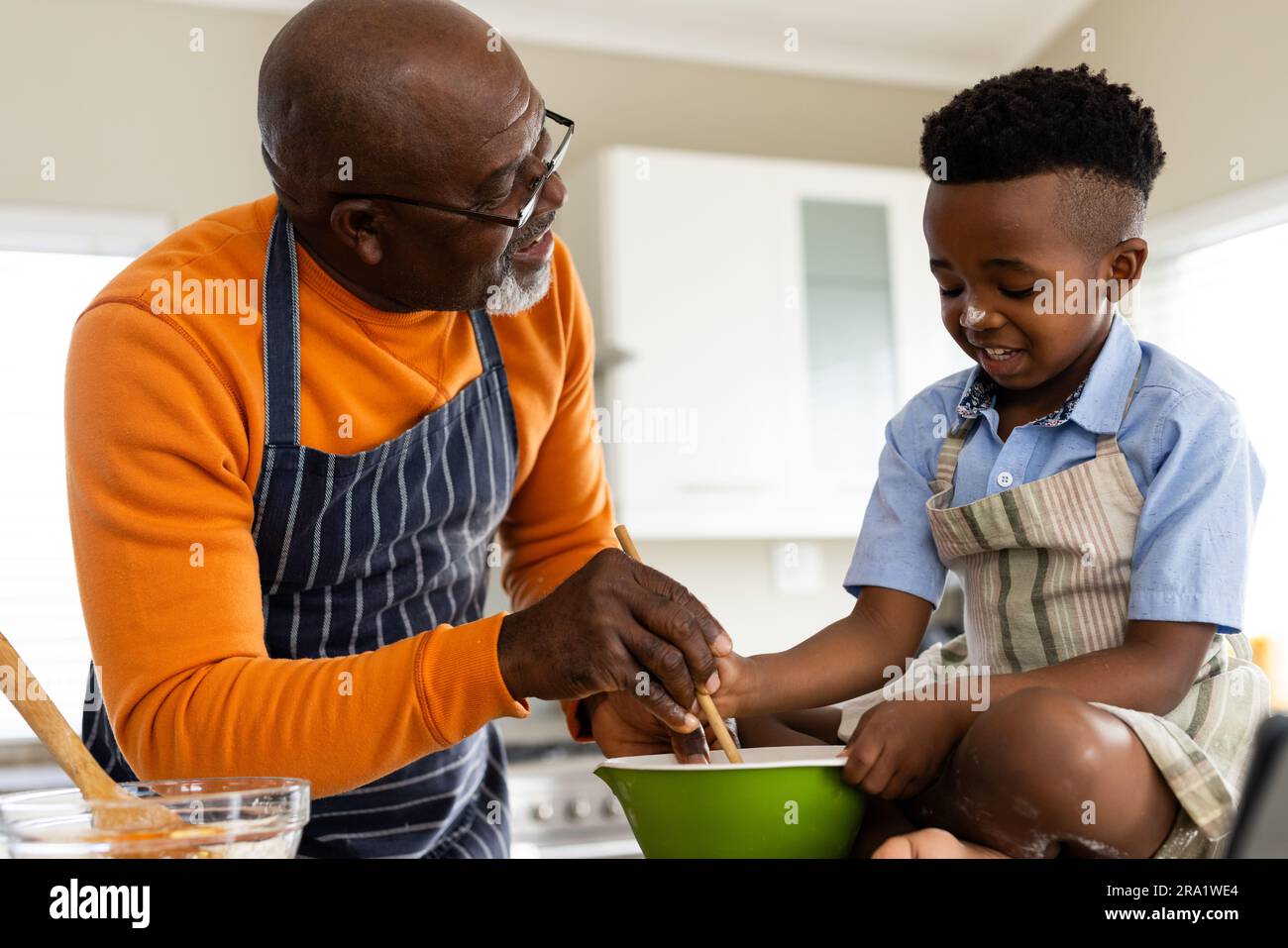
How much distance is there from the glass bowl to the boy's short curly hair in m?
0.67

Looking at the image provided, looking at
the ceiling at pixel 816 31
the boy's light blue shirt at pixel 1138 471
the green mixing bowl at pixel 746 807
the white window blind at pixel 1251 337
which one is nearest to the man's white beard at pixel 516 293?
the boy's light blue shirt at pixel 1138 471

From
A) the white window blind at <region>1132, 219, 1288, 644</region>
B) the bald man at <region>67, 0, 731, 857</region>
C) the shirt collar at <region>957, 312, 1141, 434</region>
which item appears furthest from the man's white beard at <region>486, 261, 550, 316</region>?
the white window blind at <region>1132, 219, 1288, 644</region>

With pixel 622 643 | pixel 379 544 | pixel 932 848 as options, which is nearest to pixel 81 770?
pixel 622 643

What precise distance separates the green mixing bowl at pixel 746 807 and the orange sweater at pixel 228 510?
→ 6.7 inches

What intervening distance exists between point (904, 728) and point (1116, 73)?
309 centimetres

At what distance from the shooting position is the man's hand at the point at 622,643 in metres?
0.74

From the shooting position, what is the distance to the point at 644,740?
0.93m

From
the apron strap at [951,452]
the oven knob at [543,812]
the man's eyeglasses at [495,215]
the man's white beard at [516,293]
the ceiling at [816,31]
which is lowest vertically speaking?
the oven knob at [543,812]

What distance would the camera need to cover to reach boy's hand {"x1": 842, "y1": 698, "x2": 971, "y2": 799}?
639 mm

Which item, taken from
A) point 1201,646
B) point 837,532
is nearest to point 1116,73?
point 837,532

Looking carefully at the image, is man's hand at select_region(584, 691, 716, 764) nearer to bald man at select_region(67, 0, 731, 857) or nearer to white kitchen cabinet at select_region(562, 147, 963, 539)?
bald man at select_region(67, 0, 731, 857)

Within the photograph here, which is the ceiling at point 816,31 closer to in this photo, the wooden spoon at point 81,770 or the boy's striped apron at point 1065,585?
the boy's striped apron at point 1065,585

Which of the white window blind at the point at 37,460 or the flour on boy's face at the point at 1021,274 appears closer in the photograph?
the flour on boy's face at the point at 1021,274
